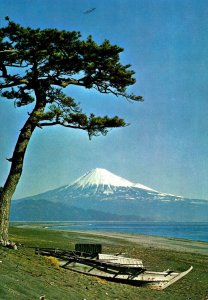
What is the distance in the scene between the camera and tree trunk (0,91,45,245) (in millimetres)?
18688

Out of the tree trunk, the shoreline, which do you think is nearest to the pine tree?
the tree trunk

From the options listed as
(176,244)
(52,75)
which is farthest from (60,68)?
(176,244)

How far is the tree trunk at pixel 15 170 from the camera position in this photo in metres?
18.7

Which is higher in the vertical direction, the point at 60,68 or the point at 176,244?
the point at 60,68

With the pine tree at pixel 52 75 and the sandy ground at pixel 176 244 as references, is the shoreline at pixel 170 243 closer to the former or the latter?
the sandy ground at pixel 176 244

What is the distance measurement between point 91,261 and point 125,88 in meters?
8.88

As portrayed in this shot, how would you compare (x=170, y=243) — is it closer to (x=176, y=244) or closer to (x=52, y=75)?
(x=176, y=244)

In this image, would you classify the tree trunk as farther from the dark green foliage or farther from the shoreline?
the shoreline

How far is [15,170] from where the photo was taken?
63.2 feet

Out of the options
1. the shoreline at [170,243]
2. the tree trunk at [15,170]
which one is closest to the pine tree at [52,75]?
the tree trunk at [15,170]

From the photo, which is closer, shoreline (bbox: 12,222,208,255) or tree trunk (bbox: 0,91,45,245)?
tree trunk (bbox: 0,91,45,245)

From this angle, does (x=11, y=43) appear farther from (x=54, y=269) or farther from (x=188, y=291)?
(x=188, y=291)

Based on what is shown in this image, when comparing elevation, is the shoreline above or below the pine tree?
below

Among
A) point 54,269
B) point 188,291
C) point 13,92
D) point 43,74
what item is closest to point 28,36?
point 43,74
